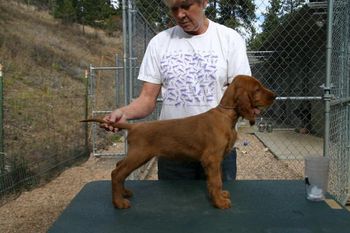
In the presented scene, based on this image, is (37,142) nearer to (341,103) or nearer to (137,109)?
(341,103)

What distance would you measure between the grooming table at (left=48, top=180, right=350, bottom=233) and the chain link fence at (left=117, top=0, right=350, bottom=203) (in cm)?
207

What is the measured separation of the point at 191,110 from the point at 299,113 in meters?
11.8

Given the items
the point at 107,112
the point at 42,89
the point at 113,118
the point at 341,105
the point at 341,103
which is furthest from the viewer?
the point at 42,89

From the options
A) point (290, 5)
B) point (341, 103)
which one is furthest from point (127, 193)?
point (290, 5)

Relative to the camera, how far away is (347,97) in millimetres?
5266

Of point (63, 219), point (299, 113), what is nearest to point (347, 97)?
point (63, 219)

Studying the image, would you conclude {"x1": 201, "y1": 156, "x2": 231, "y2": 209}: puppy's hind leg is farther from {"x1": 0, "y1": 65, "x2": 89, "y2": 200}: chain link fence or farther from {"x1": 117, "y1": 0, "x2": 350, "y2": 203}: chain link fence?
{"x1": 0, "y1": 65, "x2": 89, "y2": 200}: chain link fence

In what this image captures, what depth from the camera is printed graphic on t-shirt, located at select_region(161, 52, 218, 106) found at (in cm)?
283

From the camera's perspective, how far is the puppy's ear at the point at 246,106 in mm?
2398

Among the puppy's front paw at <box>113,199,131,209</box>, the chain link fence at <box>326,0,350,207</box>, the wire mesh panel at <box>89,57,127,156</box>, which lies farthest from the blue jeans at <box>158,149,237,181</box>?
the wire mesh panel at <box>89,57,127,156</box>

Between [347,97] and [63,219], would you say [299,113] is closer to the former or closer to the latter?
[347,97]

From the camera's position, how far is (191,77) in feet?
9.34

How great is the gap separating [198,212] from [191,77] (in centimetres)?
83

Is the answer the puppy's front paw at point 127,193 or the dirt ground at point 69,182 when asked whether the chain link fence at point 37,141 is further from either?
the puppy's front paw at point 127,193
